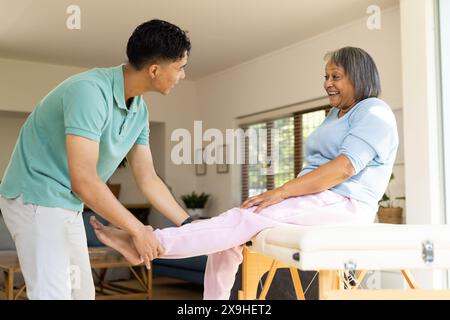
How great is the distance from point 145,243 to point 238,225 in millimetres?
299

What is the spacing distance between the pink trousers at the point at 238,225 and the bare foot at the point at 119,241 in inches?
4.2

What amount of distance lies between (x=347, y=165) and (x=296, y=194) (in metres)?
0.18

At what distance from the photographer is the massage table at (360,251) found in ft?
4.81

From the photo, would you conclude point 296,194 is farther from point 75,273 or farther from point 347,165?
point 75,273

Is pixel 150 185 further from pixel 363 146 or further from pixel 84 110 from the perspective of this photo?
pixel 363 146

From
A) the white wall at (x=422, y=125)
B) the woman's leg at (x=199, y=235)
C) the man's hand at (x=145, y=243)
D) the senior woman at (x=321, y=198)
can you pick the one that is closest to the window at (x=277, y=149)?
the white wall at (x=422, y=125)

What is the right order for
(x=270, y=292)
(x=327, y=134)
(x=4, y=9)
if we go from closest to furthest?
1. (x=327, y=134)
2. (x=270, y=292)
3. (x=4, y=9)

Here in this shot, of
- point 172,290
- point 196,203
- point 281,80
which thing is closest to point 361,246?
point 172,290

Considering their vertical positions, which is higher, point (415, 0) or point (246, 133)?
point (415, 0)

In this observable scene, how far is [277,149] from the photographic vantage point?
619 centimetres

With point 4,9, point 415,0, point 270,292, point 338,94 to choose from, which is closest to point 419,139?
point 415,0

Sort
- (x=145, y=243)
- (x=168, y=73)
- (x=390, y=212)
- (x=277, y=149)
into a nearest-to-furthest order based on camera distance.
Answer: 1. (x=145, y=243)
2. (x=168, y=73)
3. (x=390, y=212)
4. (x=277, y=149)

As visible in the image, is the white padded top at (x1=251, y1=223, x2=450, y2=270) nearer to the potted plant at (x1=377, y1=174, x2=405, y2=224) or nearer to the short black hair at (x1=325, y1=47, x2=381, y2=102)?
the short black hair at (x1=325, y1=47, x2=381, y2=102)

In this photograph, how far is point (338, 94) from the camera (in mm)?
1983
